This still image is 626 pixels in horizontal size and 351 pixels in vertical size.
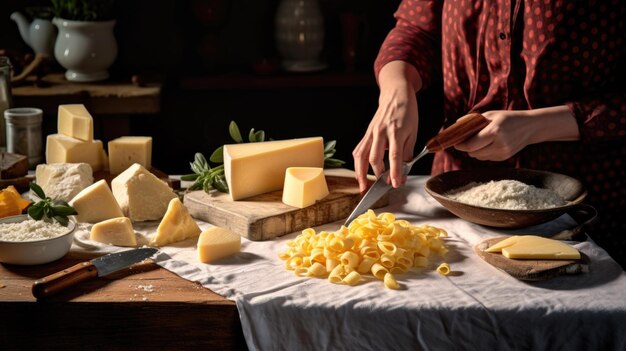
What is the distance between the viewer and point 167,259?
1.58 m

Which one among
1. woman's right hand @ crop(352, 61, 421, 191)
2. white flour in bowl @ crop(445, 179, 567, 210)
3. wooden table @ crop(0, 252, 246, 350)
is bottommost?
wooden table @ crop(0, 252, 246, 350)

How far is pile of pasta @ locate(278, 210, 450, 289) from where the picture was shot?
4.93ft

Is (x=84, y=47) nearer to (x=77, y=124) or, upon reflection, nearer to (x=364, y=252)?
(x=77, y=124)

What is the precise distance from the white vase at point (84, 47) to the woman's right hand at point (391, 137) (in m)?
1.55

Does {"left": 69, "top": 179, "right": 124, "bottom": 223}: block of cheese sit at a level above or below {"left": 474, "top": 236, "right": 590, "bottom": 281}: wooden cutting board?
below

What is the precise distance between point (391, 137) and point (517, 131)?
27 cm

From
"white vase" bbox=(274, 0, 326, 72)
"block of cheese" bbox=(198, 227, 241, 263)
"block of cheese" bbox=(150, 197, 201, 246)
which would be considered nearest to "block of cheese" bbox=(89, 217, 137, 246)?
"block of cheese" bbox=(150, 197, 201, 246)

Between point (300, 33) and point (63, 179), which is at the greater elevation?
point (300, 33)

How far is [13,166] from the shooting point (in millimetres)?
1991

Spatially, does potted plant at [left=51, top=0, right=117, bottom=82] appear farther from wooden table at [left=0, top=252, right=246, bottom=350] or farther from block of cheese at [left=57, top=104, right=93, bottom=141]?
wooden table at [left=0, top=252, right=246, bottom=350]

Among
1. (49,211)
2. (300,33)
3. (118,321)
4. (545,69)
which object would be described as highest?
(545,69)

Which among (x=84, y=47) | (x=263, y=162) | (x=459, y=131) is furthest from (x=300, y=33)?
(x=459, y=131)

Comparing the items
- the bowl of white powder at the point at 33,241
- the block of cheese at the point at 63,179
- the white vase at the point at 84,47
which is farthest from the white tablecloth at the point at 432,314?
the white vase at the point at 84,47

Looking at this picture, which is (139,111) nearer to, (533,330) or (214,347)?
(214,347)
